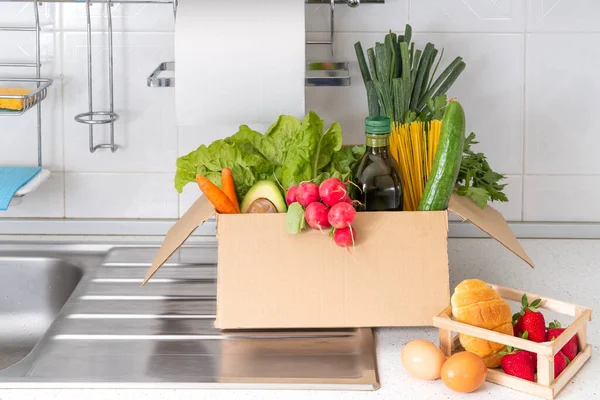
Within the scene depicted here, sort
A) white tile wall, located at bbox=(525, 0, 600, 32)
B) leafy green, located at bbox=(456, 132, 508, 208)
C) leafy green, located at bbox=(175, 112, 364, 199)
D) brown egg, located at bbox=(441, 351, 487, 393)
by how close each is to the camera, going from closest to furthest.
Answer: brown egg, located at bbox=(441, 351, 487, 393) < leafy green, located at bbox=(175, 112, 364, 199) < leafy green, located at bbox=(456, 132, 508, 208) < white tile wall, located at bbox=(525, 0, 600, 32)

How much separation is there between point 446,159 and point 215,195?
316 mm

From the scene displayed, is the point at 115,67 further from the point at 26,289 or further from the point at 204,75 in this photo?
the point at 26,289

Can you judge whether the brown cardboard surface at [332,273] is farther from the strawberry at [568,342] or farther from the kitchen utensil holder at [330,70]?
the kitchen utensil holder at [330,70]

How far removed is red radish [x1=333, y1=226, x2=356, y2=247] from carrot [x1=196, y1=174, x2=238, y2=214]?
0.16 meters

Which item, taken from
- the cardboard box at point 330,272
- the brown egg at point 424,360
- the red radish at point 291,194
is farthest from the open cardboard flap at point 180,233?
the brown egg at point 424,360

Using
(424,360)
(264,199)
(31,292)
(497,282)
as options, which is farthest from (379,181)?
(31,292)

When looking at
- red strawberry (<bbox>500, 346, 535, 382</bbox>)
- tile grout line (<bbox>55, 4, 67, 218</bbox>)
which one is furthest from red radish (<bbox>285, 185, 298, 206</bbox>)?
tile grout line (<bbox>55, 4, 67, 218</bbox>)

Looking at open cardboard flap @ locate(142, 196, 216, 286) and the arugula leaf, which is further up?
the arugula leaf

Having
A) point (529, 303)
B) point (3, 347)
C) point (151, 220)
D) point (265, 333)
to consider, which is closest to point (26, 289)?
point (3, 347)

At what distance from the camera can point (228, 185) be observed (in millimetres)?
1252

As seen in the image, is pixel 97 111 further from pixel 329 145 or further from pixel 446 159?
pixel 446 159

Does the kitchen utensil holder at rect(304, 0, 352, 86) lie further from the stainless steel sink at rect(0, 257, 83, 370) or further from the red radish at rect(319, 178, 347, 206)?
the stainless steel sink at rect(0, 257, 83, 370)

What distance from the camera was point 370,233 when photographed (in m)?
1.21

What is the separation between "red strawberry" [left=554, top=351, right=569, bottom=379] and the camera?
43.5 inches
